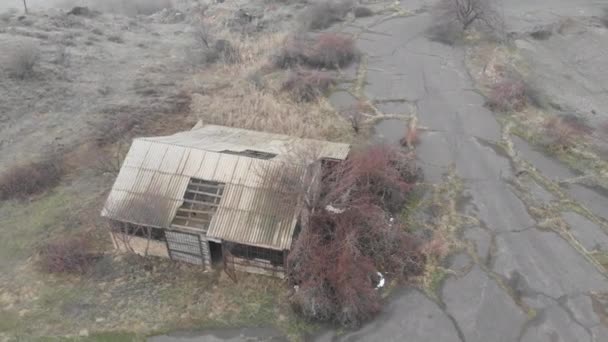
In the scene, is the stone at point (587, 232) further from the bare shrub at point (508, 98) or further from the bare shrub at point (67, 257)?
the bare shrub at point (67, 257)

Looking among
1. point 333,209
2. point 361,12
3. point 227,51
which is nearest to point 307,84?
point 227,51

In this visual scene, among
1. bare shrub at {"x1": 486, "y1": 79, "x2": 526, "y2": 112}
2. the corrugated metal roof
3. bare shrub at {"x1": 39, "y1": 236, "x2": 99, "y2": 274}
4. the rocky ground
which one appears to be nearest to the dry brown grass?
the rocky ground

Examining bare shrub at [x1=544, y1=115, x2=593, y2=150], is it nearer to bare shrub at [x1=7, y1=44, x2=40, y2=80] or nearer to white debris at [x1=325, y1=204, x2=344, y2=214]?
white debris at [x1=325, y1=204, x2=344, y2=214]

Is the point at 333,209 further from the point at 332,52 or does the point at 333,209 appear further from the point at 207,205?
the point at 332,52

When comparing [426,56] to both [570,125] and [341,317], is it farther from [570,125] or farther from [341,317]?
[341,317]

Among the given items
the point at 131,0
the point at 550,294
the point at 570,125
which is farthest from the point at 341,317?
the point at 131,0
